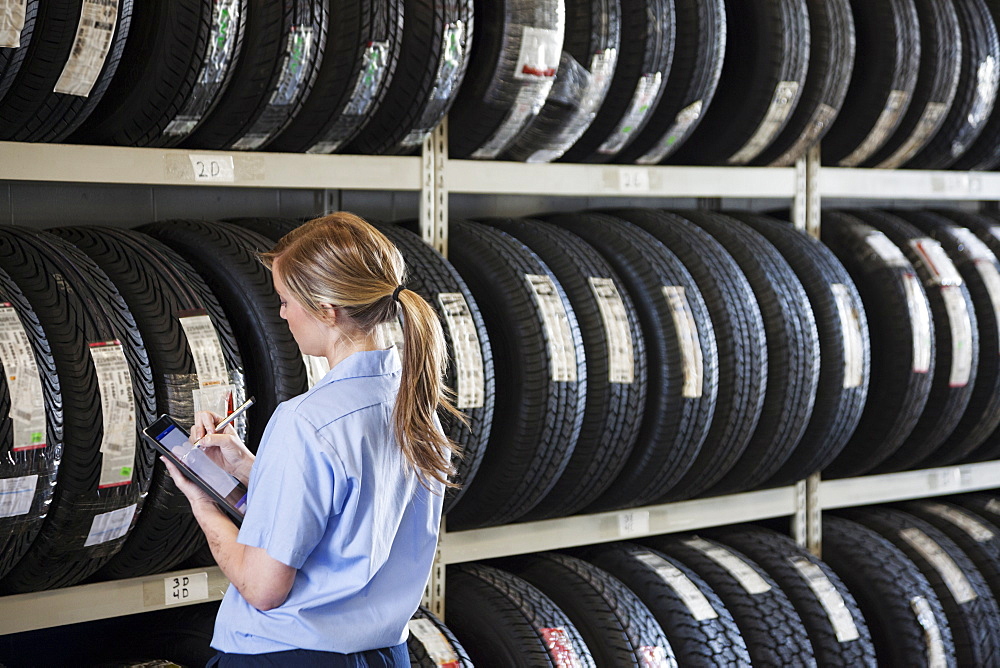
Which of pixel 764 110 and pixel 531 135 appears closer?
pixel 531 135

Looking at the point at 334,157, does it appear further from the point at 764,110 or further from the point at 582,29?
the point at 764,110

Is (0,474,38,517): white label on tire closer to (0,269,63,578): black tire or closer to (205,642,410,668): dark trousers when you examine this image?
(0,269,63,578): black tire

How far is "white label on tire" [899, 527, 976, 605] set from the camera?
3410 millimetres

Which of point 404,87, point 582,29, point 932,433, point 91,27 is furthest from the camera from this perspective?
point 932,433

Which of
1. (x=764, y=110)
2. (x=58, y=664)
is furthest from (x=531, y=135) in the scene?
(x=58, y=664)

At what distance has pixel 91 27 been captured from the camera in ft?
7.27

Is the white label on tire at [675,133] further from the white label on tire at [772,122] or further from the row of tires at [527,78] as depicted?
the white label on tire at [772,122]

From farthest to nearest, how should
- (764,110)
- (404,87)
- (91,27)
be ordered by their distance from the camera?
(764,110)
(404,87)
(91,27)

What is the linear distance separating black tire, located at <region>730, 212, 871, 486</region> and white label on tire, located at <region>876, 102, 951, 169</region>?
0.53 metres

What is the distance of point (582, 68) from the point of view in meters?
2.84

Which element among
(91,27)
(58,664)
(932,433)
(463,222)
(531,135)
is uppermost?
(91,27)

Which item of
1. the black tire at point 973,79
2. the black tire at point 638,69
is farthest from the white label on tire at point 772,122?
the black tire at point 973,79

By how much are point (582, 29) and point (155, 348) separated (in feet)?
4.45

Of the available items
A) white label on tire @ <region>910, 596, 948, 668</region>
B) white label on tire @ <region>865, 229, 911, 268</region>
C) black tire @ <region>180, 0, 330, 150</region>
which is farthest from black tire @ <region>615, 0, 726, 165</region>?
white label on tire @ <region>910, 596, 948, 668</region>
